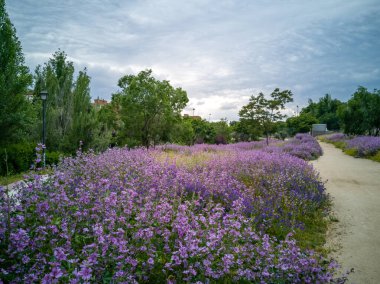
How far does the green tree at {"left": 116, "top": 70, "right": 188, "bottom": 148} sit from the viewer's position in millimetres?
20078

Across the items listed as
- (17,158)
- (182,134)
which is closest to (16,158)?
(17,158)

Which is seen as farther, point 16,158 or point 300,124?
point 300,124

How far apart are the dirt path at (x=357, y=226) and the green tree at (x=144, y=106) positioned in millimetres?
12551

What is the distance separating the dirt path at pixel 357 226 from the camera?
441 cm

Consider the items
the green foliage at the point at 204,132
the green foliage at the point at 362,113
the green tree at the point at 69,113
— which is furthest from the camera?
the green foliage at the point at 204,132

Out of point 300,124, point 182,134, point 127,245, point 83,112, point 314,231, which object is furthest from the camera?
point 300,124

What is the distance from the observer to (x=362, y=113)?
97.9 ft

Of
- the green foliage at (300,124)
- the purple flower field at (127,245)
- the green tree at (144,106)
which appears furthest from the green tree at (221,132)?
the green foliage at (300,124)

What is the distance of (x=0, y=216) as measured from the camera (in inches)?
133

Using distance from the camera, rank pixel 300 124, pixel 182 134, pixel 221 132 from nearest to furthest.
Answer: pixel 182 134 < pixel 221 132 < pixel 300 124

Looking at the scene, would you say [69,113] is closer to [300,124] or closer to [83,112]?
[83,112]

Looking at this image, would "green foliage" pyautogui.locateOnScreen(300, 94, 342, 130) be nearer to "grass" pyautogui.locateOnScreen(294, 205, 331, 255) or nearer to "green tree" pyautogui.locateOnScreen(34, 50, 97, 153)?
"green tree" pyautogui.locateOnScreen(34, 50, 97, 153)

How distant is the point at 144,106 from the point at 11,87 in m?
8.32

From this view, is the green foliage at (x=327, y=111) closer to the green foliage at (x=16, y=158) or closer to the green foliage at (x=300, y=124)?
the green foliage at (x=300, y=124)
